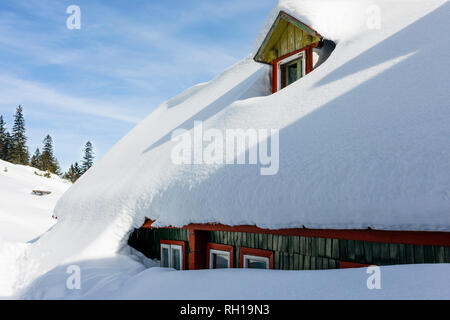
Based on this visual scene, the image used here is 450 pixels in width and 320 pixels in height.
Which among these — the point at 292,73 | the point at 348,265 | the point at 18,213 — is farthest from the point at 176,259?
the point at 18,213

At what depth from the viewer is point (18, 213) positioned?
798 inches

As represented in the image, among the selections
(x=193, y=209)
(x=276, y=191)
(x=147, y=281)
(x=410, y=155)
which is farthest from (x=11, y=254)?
(x=410, y=155)

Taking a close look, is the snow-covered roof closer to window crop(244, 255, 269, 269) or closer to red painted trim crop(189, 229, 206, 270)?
red painted trim crop(189, 229, 206, 270)

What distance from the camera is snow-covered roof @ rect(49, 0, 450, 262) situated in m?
2.90

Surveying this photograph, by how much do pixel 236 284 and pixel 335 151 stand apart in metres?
1.91

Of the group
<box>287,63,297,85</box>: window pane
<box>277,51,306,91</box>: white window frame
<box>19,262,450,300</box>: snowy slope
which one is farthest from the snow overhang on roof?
<box>19,262,450,300</box>: snowy slope

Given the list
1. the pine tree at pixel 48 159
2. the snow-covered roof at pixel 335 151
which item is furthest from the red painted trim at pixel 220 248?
the pine tree at pixel 48 159

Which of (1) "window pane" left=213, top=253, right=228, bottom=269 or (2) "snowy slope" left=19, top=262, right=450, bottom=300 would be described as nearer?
(2) "snowy slope" left=19, top=262, right=450, bottom=300

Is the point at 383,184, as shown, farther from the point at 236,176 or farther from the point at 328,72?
the point at 328,72

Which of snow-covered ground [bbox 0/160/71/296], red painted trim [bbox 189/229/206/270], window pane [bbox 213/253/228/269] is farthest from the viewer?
snow-covered ground [bbox 0/160/71/296]

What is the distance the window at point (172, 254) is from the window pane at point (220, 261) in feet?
2.85

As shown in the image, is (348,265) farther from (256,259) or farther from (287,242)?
(256,259)

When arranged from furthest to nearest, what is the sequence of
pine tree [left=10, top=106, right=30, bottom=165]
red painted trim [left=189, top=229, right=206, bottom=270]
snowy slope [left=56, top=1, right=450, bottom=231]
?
pine tree [left=10, top=106, right=30, bottom=165], red painted trim [left=189, top=229, right=206, bottom=270], snowy slope [left=56, top=1, right=450, bottom=231]

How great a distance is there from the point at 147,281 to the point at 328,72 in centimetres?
470
